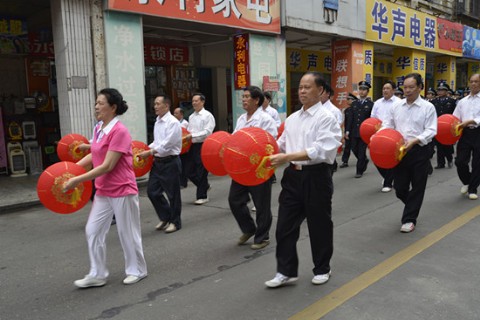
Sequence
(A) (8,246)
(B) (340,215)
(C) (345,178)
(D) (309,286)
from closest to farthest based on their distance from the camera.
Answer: (D) (309,286) < (A) (8,246) < (B) (340,215) < (C) (345,178)

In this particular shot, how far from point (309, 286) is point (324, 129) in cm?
128

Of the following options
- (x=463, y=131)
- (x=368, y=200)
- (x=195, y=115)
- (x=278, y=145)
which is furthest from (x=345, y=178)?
(x=278, y=145)

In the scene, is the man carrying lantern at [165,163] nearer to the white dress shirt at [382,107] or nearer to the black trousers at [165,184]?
the black trousers at [165,184]

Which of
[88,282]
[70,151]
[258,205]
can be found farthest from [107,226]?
[70,151]

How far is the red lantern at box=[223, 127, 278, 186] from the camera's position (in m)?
3.30

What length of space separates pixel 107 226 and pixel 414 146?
3.38 metres

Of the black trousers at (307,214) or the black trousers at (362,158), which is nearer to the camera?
the black trousers at (307,214)

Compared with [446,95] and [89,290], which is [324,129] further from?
Answer: [446,95]

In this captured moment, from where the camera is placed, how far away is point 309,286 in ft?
11.4

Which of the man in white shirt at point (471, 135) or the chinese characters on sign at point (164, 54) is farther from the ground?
the chinese characters on sign at point (164, 54)

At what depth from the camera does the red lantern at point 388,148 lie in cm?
465

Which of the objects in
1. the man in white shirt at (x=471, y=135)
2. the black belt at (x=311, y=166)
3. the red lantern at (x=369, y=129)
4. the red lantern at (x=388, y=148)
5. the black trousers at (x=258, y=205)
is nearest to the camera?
the black belt at (x=311, y=166)

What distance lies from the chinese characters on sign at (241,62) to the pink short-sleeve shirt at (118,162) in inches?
294

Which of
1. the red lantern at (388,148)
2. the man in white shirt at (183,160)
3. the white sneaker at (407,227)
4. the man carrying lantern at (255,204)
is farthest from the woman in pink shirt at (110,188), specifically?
the man in white shirt at (183,160)
